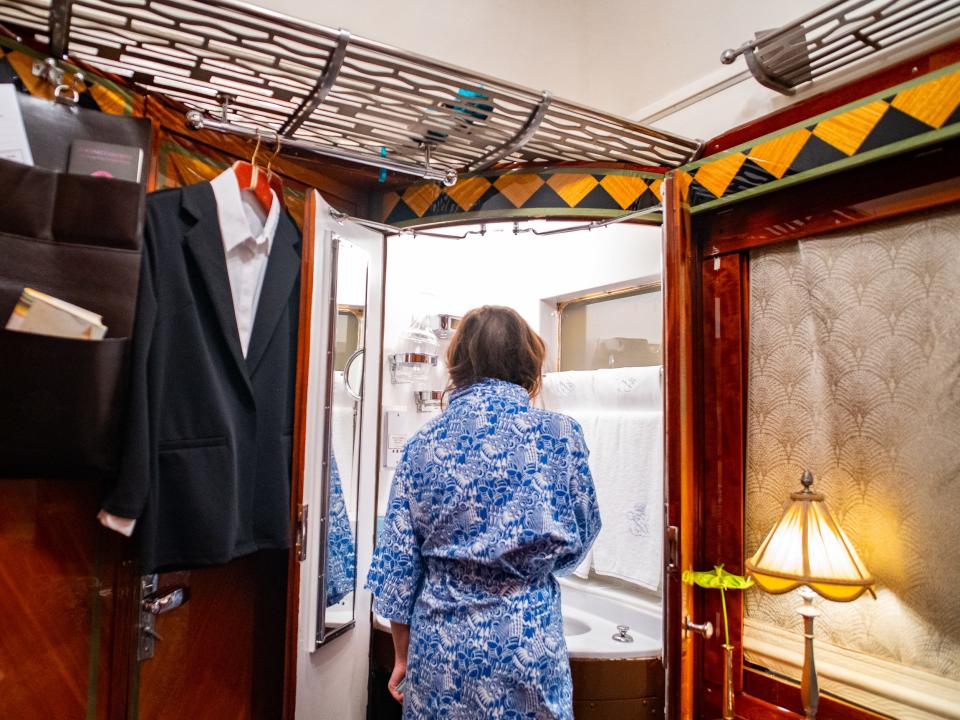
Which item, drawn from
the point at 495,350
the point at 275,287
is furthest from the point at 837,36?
the point at 275,287

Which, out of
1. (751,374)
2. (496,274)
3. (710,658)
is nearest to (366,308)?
(496,274)

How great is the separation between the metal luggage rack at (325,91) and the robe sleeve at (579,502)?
36.9 inches

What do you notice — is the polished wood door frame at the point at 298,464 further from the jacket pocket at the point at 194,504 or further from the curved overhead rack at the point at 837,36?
the curved overhead rack at the point at 837,36

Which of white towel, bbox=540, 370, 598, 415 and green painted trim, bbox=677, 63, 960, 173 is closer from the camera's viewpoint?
green painted trim, bbox=677, 63, 960, 173

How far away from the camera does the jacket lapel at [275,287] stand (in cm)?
181

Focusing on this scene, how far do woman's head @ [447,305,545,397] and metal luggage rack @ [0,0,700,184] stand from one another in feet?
1.95

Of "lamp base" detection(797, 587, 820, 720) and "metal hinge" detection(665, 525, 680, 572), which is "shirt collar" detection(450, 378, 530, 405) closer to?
"metal hinge" detection(665, 525, 680, 572)

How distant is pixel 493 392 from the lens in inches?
59.2

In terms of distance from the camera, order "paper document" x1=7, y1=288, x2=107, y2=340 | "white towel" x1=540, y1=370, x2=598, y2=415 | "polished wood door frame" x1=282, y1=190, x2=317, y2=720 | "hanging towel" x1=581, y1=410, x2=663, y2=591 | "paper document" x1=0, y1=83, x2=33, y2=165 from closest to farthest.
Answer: "paper document" x1=7, y1=288, x2=107, y2=340 < "paper document" x1=0, y1=83, x2=33, y2=165 < "polished wood door frame" x1=282, y1=190, x2=317, y2=720 < "hanging towel" x1=581, y1=410, x2=663, y2=591 < "white towel" x1=540, y1=370, x2=598, y2=415

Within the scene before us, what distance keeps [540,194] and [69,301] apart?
1.48 m

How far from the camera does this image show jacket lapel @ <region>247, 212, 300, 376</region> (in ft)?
5.94

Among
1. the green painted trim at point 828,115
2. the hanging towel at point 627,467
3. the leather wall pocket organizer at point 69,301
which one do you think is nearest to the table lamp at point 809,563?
the hanging towel at point 627,467

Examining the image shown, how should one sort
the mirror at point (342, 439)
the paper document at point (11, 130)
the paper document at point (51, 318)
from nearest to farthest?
the paper document at point (51, 318) → the paper document at point (11, 130) → the mirror at point (342, 439)

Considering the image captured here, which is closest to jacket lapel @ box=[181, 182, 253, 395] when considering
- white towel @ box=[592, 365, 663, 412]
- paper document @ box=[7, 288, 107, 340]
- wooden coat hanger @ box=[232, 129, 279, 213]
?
wooden coat hanger @ box=[232, 129, 279, 213]
